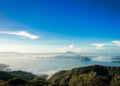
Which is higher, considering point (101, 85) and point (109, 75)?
point (101, 85)

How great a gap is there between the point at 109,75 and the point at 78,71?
38.0 m

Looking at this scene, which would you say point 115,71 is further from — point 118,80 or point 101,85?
point 101,85

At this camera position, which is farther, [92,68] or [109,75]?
[92,68]

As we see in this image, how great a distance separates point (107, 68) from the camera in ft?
520

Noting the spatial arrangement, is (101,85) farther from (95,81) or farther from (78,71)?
(78,71)

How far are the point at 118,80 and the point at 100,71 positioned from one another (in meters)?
47.0

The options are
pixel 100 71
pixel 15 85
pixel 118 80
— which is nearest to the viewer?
pixel 15 85

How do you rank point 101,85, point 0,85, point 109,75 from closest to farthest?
point 0,85 → point 101,85 → point 109,75

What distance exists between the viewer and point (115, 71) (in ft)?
490

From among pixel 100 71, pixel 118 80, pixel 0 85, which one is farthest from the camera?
pixel 100 71

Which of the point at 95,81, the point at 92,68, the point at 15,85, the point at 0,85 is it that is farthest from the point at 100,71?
the point at 0,85

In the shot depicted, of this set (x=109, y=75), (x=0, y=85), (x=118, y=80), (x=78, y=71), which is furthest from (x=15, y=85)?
(x=109, y=75)

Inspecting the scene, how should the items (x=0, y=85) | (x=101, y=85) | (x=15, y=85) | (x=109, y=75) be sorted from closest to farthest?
(x=0, y=85) < (x=101, y=85) < (x=15, y=85) < (x=109, y=75)

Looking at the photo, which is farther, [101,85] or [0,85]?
[101,85]
